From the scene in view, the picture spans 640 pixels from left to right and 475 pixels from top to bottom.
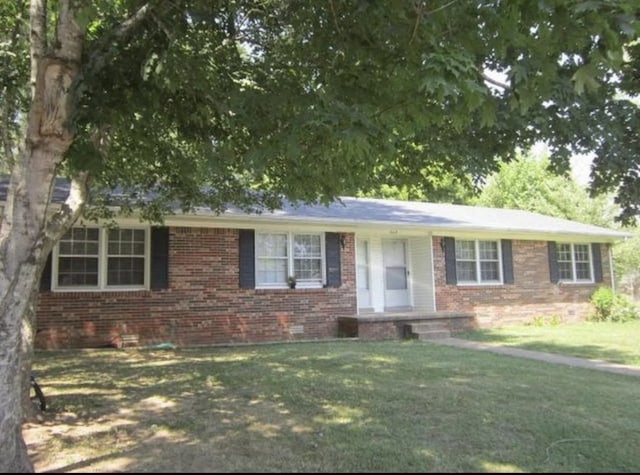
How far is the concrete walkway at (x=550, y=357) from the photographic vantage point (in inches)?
358

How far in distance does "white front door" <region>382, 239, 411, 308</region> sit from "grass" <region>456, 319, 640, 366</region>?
225 centimetres

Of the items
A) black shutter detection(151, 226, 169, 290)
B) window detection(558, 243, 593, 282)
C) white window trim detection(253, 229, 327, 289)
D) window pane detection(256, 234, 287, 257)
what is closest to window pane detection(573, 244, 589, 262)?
window detection(558, 243, 593, 282)

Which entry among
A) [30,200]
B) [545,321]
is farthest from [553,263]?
[30,200]

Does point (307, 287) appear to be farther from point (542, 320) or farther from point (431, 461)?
point (431, 461)

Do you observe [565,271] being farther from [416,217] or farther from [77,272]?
[77,272]

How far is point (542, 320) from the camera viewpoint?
1691cm

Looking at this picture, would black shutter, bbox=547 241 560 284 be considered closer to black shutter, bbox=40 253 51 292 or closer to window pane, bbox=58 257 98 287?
window pane, bbox=58 257 98 287

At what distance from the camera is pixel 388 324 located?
13742 mm

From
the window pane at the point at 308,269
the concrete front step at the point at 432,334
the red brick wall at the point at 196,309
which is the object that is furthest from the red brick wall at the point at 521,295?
the window pane at the point at 308,269

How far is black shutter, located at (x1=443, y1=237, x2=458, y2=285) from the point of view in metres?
15.8

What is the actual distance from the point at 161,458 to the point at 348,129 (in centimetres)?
295

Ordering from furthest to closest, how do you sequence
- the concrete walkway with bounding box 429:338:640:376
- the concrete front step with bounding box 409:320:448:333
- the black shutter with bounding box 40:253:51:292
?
1. the concrete front step with bounding box 409:320:448:333
2. the black shutter with bounding box 40:253:51:292
3. the concrete walkway with bounding box 429:338:640:376

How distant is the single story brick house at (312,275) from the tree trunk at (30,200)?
17.8 feet

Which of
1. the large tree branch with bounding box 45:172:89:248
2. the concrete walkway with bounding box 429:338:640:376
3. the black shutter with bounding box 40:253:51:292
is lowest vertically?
the concrete walkway with bounding box 429:338:640:376
